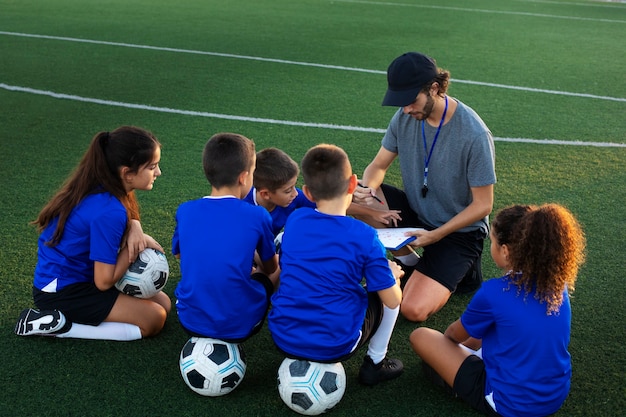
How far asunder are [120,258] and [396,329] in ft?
5.25

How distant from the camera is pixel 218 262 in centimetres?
315

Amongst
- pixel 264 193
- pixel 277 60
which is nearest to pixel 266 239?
pixel 264 193

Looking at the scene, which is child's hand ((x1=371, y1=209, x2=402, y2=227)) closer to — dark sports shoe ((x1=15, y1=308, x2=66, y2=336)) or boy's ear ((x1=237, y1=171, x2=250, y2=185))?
boy's ear ((x1=237, y1=171, x2=250, y2=185))

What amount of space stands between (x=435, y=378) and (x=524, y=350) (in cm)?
59

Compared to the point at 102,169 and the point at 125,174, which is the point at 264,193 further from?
the point at 102,169

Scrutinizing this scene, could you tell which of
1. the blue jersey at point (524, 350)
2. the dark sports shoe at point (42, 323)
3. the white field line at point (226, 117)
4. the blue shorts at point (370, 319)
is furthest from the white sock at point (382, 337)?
the white field line at point (226, 117)

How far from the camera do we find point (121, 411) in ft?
10.2

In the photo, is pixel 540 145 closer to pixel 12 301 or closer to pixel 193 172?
pixel 193 172

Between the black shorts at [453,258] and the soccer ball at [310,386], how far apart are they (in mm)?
1188

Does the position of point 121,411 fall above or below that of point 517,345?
below

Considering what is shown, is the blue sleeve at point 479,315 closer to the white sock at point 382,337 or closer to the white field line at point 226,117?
the white sock at point 382,337

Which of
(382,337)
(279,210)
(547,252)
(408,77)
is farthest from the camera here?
(279,210)

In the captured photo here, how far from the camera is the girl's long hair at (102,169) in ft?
11.3

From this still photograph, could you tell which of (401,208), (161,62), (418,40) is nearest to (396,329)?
(401,208)
